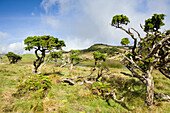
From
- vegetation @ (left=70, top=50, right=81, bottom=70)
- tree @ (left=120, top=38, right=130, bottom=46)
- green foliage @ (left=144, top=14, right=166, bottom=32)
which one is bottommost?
vegetation @ (left=70, top=50, right=81, bottom=70)

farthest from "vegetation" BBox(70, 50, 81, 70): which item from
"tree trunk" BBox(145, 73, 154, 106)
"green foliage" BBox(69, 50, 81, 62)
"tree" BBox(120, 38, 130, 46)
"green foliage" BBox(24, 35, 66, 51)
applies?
"tree trunk" BBox(145, 73, 154, 106)

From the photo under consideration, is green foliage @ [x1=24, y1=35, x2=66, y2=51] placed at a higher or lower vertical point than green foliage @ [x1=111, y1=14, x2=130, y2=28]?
lower

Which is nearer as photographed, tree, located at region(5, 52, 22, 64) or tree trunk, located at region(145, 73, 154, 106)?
tree trunk, located at region(145, 73, 154, 106)

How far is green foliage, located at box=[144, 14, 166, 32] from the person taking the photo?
8256 mm

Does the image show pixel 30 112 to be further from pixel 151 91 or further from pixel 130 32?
pixel 130 32

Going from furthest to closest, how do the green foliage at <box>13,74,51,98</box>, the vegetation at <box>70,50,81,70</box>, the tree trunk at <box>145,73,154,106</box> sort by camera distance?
the vegetation at <box>70,50,81,70</box> < the green foliage at <box>13,74,51,98</box> < the tree trunk at <box>145,73,154,106</box>

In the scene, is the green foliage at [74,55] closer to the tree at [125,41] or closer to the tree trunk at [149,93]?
the tree at [125,41]

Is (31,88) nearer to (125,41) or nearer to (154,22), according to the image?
(125,41)

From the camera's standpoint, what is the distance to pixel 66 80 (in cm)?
1080

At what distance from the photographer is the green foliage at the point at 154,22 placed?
8.26 m

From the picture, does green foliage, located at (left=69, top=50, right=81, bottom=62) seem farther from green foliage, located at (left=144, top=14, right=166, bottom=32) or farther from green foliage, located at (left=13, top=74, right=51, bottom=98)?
green foliage, located at (left=144, top=14, right=166, bottom=32)

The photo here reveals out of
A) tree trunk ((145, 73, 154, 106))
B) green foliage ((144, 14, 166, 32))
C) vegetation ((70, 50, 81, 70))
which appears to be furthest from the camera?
vegetation ((70, 50, 81, 70))

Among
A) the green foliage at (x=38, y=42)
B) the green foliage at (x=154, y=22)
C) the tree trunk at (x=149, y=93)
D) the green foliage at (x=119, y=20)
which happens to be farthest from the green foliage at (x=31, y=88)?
the green foliage at (x=154, y=22)

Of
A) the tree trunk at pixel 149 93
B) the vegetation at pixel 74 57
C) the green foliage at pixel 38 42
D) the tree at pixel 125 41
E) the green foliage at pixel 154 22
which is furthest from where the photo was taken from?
the vegetation at pixel 74 57
